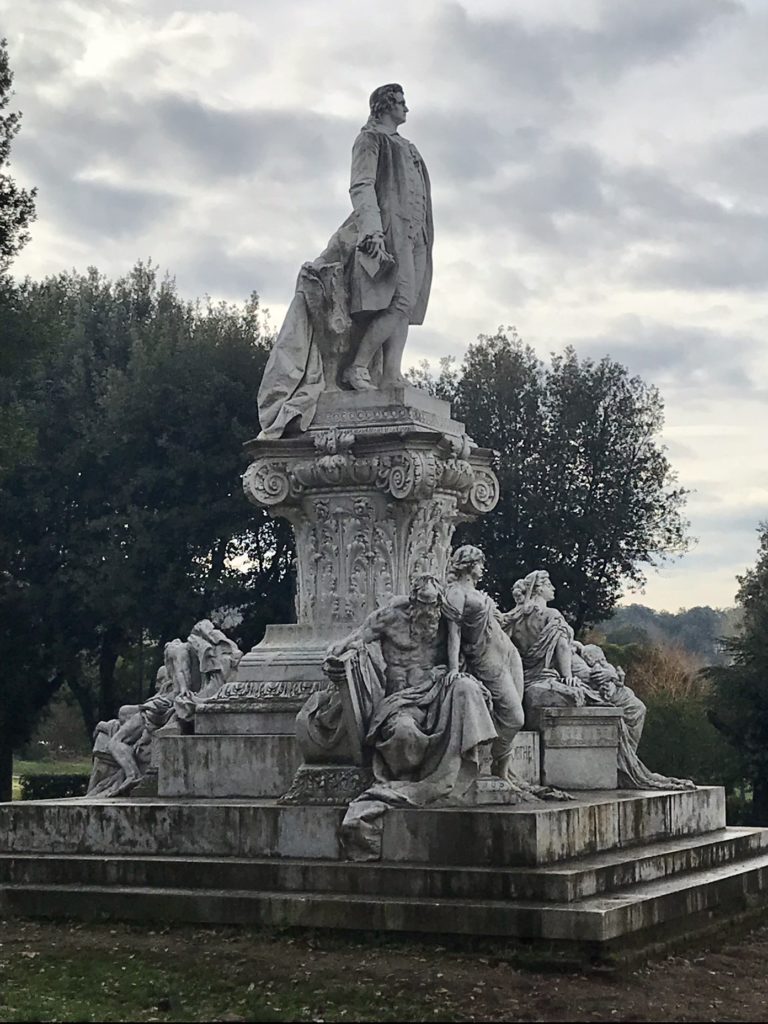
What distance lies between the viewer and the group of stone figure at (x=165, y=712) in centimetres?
1469

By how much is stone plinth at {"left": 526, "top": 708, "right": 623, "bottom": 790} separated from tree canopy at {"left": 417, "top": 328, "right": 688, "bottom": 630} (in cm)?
2021

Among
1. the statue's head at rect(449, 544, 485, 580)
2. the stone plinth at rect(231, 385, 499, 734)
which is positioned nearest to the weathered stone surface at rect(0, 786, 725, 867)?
the stone plinth at rect(231, 385, 499, 734)

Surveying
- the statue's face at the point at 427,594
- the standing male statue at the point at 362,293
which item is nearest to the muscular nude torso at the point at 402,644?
the statue's face at the point at 427,594

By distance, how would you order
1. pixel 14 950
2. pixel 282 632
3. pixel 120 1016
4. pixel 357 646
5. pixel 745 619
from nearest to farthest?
pixel 120 1016, pixel 14 950, pixel 357 646, pixel 282 632, pixel 745 619

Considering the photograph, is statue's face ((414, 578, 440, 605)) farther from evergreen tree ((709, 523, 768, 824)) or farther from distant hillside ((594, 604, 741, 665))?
distant hillside ((594, 604, 741, 665))

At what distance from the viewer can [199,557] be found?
113 feet

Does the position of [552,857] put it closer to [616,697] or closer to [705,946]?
[705,946]

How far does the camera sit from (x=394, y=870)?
11367 millimetres

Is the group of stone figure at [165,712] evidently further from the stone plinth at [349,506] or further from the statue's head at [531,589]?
the statue's head at [531,589]

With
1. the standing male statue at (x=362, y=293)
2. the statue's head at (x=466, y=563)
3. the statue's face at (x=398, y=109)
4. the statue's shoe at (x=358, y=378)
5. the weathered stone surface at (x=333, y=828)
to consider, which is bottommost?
the weathered stone surface at (x=333, y=828)

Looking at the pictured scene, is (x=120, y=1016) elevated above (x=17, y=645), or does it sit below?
below

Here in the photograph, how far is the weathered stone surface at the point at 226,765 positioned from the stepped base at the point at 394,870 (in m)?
0.32

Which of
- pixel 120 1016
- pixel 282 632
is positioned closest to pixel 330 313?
pixel 282 632

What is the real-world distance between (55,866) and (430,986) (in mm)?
3906
